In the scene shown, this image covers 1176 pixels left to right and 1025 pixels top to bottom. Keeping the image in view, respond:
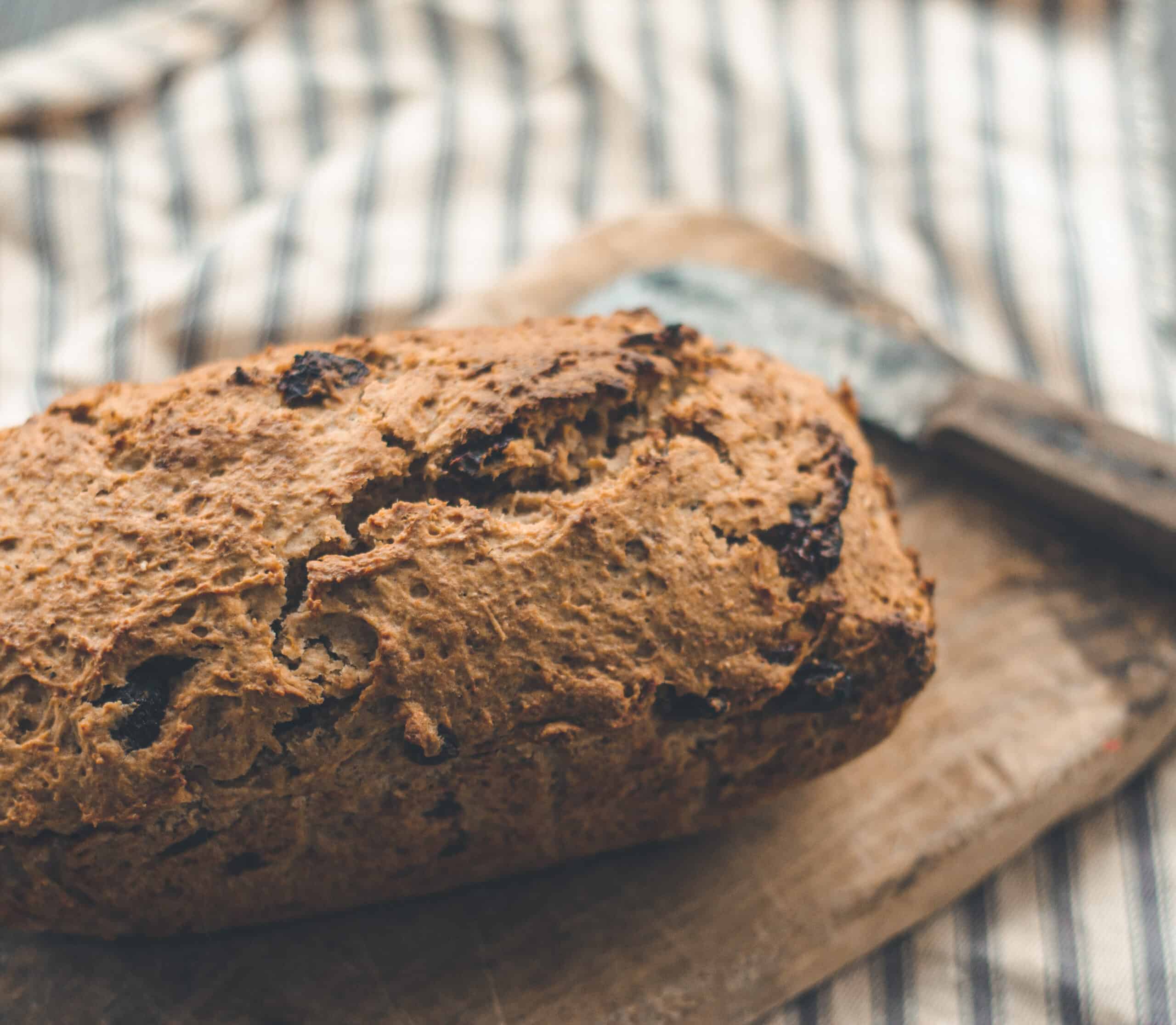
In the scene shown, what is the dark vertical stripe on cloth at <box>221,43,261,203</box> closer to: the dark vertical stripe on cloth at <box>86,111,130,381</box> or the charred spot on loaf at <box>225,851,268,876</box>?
the dark vertical stripe on cloth at <box>86,111,130,381</box>

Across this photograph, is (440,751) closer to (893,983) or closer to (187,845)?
(187,845)

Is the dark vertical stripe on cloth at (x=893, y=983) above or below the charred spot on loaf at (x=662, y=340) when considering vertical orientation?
below

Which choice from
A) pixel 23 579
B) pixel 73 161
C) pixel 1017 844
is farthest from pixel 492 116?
pixel 1017 844

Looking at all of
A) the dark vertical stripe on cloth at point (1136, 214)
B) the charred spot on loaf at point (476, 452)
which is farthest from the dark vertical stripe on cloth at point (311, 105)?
the dark vertical stripe on cloth at point (1136, 214)

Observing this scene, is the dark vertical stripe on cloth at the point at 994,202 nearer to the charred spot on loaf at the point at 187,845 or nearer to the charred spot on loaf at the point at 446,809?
the charred spot on loaf at the point at 446,809

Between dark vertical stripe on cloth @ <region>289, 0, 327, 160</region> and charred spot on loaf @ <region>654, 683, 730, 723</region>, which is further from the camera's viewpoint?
dark vertical stripe on cloth @ <region>289, 0, 327, 160</region>

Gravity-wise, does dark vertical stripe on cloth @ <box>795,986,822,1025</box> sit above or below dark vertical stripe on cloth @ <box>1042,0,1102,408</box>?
below

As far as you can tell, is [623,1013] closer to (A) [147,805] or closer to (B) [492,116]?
(A) [147,805]

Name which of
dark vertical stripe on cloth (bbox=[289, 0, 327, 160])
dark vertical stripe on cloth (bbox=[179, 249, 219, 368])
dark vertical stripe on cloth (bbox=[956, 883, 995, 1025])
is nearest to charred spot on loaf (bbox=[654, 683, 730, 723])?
dark vertical stripe on cloth (bbox=[956, 883, 995, 1025])
